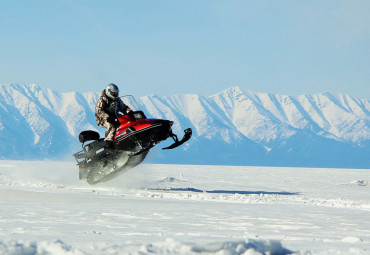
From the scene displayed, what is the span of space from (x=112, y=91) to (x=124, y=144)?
1.62m

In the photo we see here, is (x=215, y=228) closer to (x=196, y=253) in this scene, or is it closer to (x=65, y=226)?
(x=65, y=226)

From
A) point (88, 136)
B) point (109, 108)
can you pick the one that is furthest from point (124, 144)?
point (88, 136)

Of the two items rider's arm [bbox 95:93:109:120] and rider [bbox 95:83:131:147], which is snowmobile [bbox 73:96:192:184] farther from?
rider's arm [bbox 95:93:109:120]

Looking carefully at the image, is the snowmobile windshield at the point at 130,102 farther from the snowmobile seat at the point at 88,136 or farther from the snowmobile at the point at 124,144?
the snowmobile seat at the point at 88,136

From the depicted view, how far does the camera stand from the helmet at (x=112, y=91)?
56.4ft

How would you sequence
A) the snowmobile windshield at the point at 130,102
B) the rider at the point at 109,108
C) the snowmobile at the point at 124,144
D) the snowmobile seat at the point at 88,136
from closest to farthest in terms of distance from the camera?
the snowmobile at the point at 124,144, the rider at the point at 109,108, the snowmobile windshield at the point at 130,102, the snowmobile seat at the point at 88,136

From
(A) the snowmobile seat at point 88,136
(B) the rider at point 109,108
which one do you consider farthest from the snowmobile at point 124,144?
(B) the rider at point 109,108

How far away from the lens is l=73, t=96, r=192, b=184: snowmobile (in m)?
16.8

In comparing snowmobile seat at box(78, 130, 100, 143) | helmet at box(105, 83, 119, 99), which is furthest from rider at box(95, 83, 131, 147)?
snowmobile seat at box(78, 130, 100, 143)

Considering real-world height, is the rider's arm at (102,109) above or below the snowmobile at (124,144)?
above

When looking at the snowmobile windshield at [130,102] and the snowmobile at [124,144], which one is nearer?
the snowmobile at [124,144]

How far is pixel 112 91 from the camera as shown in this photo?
676 inches

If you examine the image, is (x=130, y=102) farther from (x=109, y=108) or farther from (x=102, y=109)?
(x=102, y=109)

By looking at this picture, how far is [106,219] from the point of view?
889 cm
